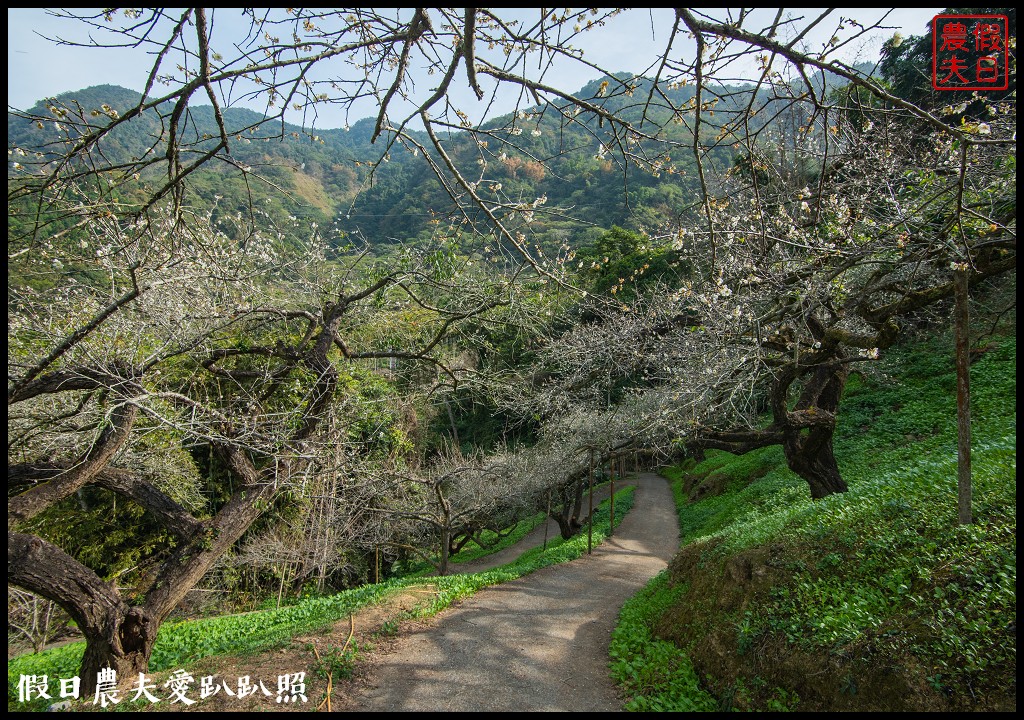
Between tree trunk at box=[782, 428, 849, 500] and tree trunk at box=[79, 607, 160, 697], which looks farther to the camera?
tree trunk at box=[782, 428, 849, 500]

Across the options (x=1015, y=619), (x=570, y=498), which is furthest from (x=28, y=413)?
(x=570, y=498)

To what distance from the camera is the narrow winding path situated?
4281 mm

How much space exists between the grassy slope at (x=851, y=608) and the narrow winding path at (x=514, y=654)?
0.45 metres

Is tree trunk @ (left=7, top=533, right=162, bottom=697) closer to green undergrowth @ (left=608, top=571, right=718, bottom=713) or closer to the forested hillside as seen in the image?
the forested hillside

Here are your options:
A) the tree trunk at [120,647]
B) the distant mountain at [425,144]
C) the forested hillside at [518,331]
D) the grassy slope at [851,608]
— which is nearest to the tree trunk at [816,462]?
the forested hillside at [518,331]

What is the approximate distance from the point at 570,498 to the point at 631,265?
1037cm

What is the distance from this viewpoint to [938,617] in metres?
3.39

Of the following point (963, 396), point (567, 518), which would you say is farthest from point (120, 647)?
point (567, 518)

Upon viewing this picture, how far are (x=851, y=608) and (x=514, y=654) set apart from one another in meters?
3.22

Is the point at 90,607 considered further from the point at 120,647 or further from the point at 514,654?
the point at 514,654

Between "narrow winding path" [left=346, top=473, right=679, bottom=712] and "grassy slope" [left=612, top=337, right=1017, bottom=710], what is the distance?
Result: 45cm

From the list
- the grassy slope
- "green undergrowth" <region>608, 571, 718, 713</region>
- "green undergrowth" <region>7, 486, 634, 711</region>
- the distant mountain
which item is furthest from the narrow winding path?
the distant mountain

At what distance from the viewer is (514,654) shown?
5363mm

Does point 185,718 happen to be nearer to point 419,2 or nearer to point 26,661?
point 419,2
